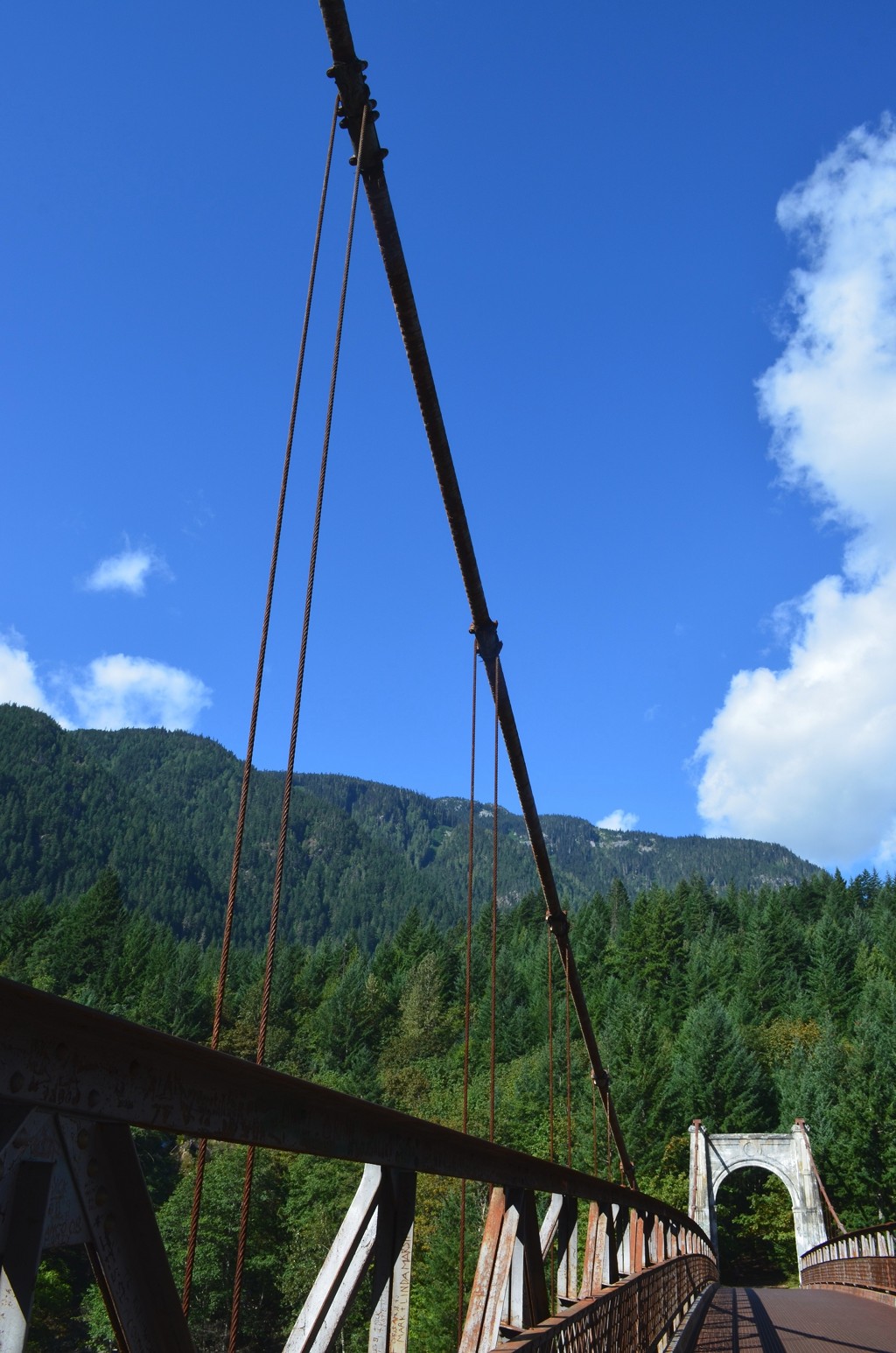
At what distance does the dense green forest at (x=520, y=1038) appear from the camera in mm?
38250

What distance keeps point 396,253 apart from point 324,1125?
4.64m

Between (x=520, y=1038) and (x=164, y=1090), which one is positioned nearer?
(x=164, y=1090)

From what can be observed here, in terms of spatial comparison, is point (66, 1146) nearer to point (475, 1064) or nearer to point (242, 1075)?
point (242, 1075)

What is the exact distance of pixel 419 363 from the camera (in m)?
5.75

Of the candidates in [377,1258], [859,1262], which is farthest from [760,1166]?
[377,1258]

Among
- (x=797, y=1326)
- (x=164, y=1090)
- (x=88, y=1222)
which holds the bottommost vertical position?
(x=797, y=1326)

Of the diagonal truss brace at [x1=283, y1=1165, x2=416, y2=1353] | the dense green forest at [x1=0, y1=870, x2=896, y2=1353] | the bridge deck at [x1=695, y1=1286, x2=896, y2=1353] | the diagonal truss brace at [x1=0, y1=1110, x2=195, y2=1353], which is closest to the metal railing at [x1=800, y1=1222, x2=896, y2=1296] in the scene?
the bridge deck at [x1=695, y1=1286, x2=896, y2=1353]

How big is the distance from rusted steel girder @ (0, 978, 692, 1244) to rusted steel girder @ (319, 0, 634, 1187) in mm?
4348

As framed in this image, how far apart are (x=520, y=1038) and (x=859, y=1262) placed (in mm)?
42647

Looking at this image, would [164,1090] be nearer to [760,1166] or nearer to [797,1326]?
[797,1326]

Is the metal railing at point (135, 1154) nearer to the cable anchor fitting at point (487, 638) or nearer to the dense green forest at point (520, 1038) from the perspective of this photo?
the cable anchor fitting at point (487, 638)

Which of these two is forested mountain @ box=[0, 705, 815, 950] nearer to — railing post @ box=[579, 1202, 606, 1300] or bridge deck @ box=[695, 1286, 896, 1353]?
bridge deck @ box=[695, 1286, 896, 1353]

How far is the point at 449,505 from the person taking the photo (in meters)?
6.71

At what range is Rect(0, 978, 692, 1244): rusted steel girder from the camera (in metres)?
1.06
